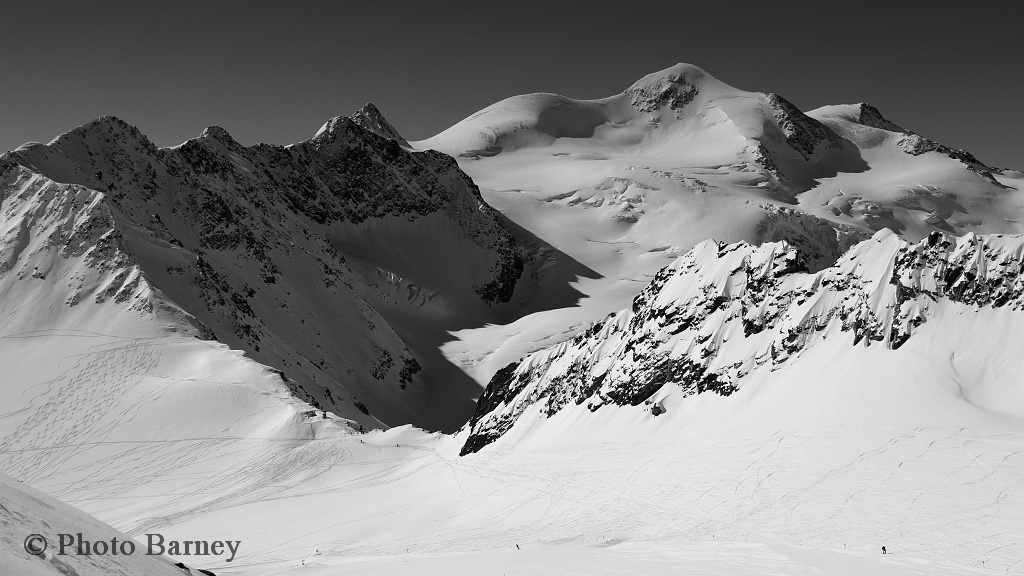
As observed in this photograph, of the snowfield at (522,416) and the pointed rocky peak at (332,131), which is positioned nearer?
the snowfield at (522,416)

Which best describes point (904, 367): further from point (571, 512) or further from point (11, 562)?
point (11, 562)

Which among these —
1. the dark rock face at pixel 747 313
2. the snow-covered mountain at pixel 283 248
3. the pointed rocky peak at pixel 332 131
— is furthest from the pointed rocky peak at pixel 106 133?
the dark rock face at pixel 747 313

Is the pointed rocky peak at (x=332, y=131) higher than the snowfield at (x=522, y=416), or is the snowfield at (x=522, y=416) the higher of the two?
the pointed rocky peak at (x=332, y=131)

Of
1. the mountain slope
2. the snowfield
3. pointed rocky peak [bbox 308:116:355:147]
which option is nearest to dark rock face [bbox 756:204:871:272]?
the snowfield

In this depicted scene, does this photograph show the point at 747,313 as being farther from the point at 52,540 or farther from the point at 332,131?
the point at 332,131

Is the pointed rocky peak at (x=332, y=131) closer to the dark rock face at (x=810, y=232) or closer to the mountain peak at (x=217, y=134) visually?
the mountain peak at (x=217, y=134)

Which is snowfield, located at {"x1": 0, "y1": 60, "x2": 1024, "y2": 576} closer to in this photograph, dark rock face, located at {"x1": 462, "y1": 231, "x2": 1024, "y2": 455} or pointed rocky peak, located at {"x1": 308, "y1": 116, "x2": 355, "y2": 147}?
dark rock face, located at {"x1": 462, "y1": 231, "x2": 1024, "y2": 455}

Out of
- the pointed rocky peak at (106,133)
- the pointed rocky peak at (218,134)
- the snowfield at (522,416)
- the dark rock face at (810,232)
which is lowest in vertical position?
the snowfield at (522,416)
